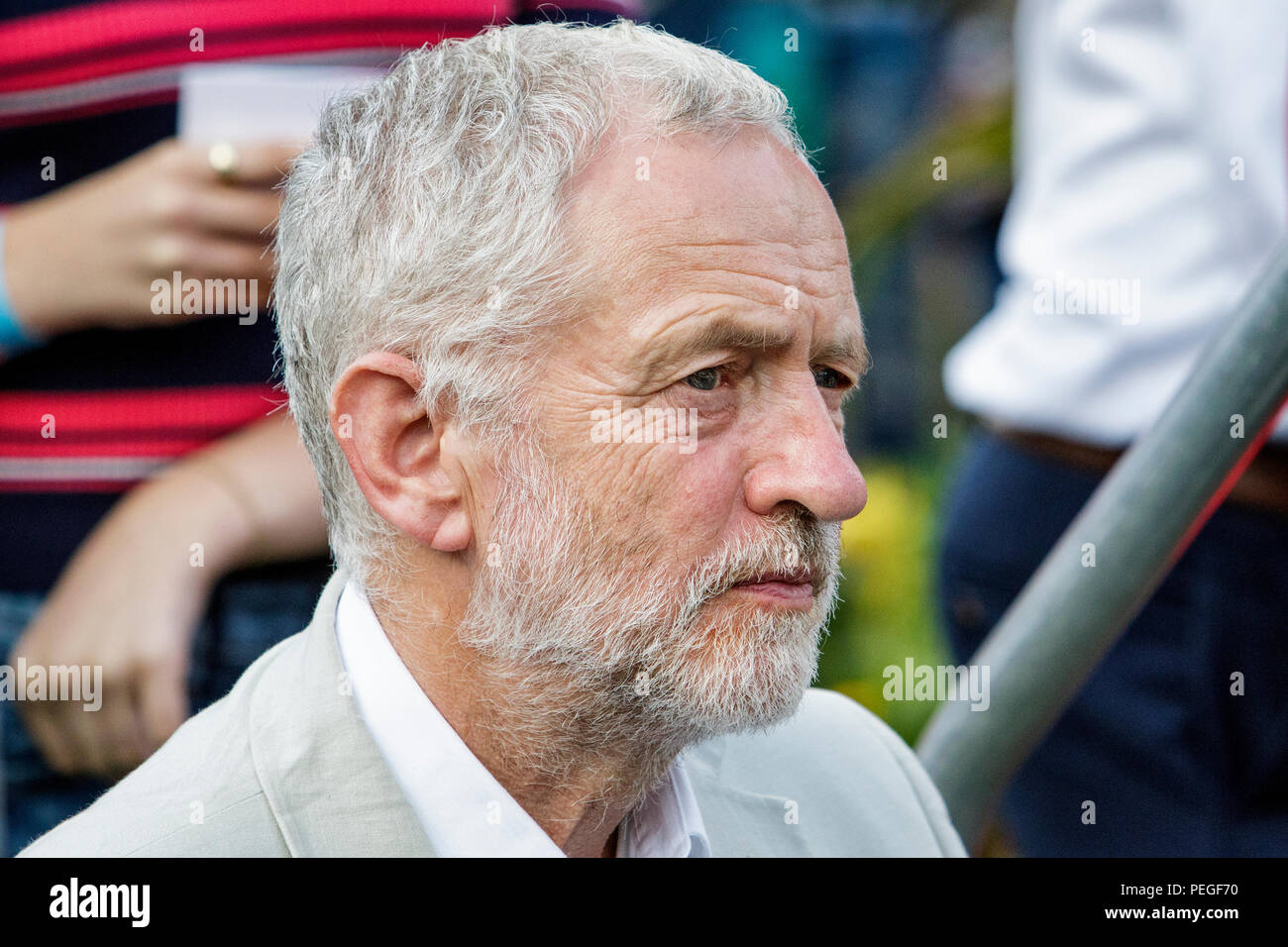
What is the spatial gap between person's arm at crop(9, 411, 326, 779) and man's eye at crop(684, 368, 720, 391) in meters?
0.68

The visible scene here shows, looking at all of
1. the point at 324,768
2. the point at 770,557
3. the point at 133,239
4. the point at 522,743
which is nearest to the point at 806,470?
the point at 770,557

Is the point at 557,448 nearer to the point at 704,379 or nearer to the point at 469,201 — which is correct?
the point at 704,379

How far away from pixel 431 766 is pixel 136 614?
1.97 feet

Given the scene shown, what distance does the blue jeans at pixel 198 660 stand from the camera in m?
2.10

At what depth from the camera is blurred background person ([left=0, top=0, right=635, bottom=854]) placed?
2.04 metres

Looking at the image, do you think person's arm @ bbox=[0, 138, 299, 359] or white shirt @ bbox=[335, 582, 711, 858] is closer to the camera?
white shirt @ bbox=[335, 582, 711, 858]

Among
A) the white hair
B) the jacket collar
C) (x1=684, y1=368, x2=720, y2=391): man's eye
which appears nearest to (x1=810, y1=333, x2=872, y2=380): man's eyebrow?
(x1=684, y1=368, x2=720, y2=391): man's eye

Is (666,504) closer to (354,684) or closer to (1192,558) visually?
(354,684)

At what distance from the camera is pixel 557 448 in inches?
66.0

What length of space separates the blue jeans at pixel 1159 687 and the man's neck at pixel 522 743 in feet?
3.97

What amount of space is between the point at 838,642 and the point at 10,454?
327 centimetres

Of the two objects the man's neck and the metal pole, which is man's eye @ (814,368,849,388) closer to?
the metal pole

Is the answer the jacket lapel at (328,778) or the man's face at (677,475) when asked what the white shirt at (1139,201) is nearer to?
the man's face at (677,475)
